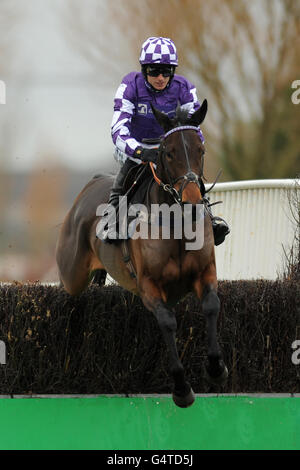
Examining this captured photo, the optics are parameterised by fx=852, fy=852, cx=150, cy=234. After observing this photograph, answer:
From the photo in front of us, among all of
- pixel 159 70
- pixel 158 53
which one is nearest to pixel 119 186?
pixel 159 70

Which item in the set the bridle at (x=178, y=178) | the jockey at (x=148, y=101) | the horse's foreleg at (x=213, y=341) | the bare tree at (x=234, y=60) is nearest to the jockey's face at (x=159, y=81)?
the jockey at (x=148, y=101)

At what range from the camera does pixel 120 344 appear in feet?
23.1

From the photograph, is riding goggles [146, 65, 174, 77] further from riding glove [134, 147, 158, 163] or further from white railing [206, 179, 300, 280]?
white railing [206, 179, 300, 280]

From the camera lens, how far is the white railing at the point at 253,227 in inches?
439

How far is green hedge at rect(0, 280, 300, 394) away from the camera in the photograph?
275 inches

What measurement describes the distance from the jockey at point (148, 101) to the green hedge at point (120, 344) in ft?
3.25

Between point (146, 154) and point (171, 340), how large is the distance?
1322 mm

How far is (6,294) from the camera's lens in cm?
708

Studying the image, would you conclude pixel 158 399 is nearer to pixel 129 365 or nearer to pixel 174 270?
pixel 129 365

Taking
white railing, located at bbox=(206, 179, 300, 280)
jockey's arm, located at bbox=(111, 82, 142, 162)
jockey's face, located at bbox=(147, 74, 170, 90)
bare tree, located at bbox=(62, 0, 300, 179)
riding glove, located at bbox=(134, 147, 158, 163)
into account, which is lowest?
riding glove, located at bbox=(134, 147, 158, 163)

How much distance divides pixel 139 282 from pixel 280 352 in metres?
1.83

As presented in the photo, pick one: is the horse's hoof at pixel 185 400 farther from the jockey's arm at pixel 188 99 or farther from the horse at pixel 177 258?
the jockey's arm at pixel 188 99

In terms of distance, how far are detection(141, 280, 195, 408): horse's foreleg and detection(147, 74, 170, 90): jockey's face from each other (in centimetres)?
144

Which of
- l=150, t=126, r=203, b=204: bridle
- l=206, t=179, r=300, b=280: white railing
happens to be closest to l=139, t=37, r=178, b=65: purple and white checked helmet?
l=150, t=126, r=203, b=204: bridle
